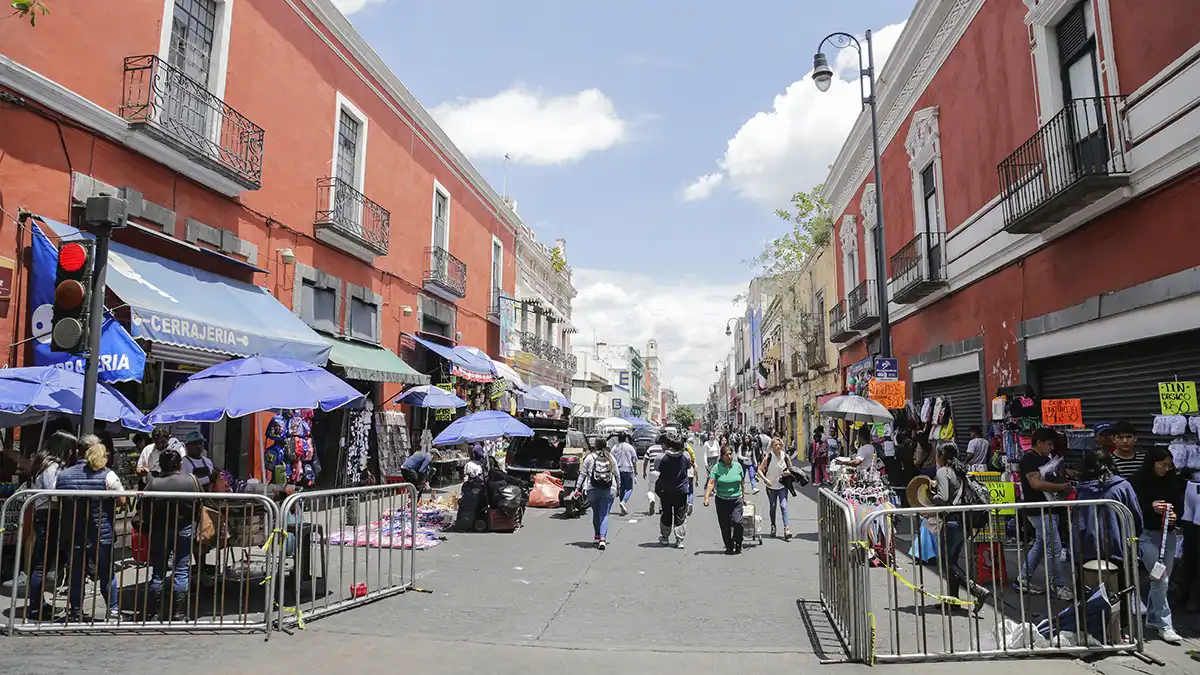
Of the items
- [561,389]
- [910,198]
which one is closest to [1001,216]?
[910,198]

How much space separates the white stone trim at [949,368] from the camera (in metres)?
12.8

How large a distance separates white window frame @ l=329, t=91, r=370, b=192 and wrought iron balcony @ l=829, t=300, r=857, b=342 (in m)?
13.6

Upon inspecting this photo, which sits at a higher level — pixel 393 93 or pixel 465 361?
pixel 393 93

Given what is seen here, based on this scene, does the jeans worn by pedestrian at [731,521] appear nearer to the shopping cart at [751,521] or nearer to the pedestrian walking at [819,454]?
the shopping cart at [751,521]

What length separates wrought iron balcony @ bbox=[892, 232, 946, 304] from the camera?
46.7 ft

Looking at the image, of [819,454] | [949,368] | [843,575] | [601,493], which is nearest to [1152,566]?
[843,575]

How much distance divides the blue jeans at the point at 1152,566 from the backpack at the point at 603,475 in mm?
6296

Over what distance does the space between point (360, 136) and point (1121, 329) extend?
48.4ft

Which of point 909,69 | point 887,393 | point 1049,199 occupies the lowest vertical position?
point 887,393

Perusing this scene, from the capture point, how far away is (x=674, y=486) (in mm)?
10594

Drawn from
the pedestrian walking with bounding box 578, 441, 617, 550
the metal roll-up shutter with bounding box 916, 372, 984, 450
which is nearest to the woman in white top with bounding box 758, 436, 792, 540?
the pedestrian walking with bounding box 578, 441, 617, 550

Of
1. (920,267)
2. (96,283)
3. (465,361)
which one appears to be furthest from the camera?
(465,361)

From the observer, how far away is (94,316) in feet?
21.1

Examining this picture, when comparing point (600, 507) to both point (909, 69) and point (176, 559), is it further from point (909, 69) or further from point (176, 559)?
point (909, 69)
